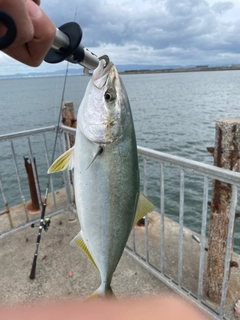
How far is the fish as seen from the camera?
169 cm

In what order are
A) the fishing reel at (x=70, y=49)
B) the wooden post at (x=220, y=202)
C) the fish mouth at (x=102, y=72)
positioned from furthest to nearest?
the wooden post at (x=220, y=202)
the fish mouth at (x=102, y=72)
the fishing reel at (x=70, y=49)

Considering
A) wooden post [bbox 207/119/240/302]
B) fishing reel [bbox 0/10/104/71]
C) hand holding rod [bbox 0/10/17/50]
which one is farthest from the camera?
wooden post [bbox 207/119/240/302]

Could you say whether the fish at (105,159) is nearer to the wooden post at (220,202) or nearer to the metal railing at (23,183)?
the wooden post at (220,202)

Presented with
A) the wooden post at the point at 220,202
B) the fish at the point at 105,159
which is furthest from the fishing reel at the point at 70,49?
the wooden post at the point at 220,202

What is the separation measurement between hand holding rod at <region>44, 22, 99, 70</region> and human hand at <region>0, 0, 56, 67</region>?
0.70ft

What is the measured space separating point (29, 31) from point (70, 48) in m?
0.52

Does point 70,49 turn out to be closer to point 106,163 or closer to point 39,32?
point 39,32

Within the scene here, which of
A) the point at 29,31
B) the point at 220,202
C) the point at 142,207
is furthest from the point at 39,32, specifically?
the point at 220,202

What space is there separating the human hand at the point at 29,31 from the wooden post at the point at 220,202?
6.38 ft

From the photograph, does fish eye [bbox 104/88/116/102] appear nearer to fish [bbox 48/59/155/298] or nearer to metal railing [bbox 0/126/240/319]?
fish [bbox 48/59/155/298]

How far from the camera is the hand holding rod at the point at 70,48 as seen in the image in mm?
1459

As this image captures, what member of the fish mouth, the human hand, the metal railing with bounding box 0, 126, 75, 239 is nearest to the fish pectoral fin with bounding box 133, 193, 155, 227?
the fish mouth

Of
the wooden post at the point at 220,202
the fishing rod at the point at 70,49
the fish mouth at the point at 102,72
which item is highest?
the fishing rod at the point at 70,49

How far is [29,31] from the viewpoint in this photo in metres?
1.03
